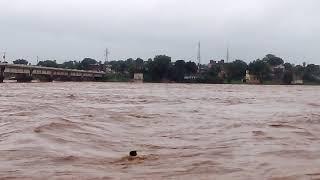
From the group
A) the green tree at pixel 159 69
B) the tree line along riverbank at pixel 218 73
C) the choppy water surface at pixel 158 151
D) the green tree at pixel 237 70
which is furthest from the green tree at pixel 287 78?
the choppy water surface at pixel 158 151

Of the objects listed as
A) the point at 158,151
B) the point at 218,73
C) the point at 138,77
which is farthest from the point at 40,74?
the point at 158,151

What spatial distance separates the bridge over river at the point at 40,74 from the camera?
91.8m

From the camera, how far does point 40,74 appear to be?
4122 inches

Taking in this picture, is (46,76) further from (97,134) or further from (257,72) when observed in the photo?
(97,134)

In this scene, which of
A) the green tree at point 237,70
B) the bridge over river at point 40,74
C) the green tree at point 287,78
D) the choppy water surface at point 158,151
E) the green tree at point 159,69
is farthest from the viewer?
the green tree at point 237,70

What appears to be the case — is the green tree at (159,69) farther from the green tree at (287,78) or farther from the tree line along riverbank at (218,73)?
the green tree at (287,78)

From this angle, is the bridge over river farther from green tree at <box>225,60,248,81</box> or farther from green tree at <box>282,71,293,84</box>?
green tree at <box>282,71,293,84</box>

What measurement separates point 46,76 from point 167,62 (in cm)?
2977

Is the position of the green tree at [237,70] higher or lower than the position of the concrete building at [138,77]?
higher

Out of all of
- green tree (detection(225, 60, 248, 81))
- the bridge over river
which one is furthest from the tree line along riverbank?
the bridge over river

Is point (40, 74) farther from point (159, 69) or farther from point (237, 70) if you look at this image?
point (237, 70)

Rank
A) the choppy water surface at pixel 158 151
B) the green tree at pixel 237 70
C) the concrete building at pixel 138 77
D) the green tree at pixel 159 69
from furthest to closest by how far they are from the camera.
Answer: the green tree at pixel 237 70 < the green tree at pixel 159 69 < the concrete building at pixel 138 77 < the choppy water surface at pixel 158 151

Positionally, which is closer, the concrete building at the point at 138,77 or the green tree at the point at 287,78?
the concrete building at the point at 138,77

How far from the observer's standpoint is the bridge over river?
91.8 meters
